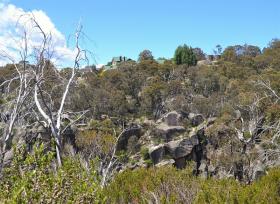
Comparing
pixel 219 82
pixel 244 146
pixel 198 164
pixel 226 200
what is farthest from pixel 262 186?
pixel 219 82

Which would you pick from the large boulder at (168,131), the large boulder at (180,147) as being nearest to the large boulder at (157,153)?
the large boulder at (180,147)

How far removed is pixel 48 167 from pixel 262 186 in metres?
7.84

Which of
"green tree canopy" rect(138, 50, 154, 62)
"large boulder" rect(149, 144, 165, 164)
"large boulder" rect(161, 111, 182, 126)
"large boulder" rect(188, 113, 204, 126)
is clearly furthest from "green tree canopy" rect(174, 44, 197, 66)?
"large boulder" rect(149, 144, 165, 164)

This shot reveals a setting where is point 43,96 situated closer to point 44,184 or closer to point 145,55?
point 44,184

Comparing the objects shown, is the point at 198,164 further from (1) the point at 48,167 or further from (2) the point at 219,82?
(1) the point at 48,167

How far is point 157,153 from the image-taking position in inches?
1644

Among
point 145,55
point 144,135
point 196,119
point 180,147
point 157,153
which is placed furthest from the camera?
point 145,55

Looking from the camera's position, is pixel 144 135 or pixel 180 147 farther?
pixel 144 135

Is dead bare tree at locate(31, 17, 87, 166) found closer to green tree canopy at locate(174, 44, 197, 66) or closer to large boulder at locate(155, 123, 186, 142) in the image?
large boulder at locate(155, 123, 186, 142)

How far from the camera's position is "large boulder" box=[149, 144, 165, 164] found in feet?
137

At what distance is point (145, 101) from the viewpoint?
55781mm

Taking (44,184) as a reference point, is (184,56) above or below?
above

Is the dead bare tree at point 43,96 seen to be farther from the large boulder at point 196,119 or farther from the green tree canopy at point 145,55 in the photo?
the green tree canopy at point 145,55

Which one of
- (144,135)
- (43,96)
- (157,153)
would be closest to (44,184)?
(43,96)
